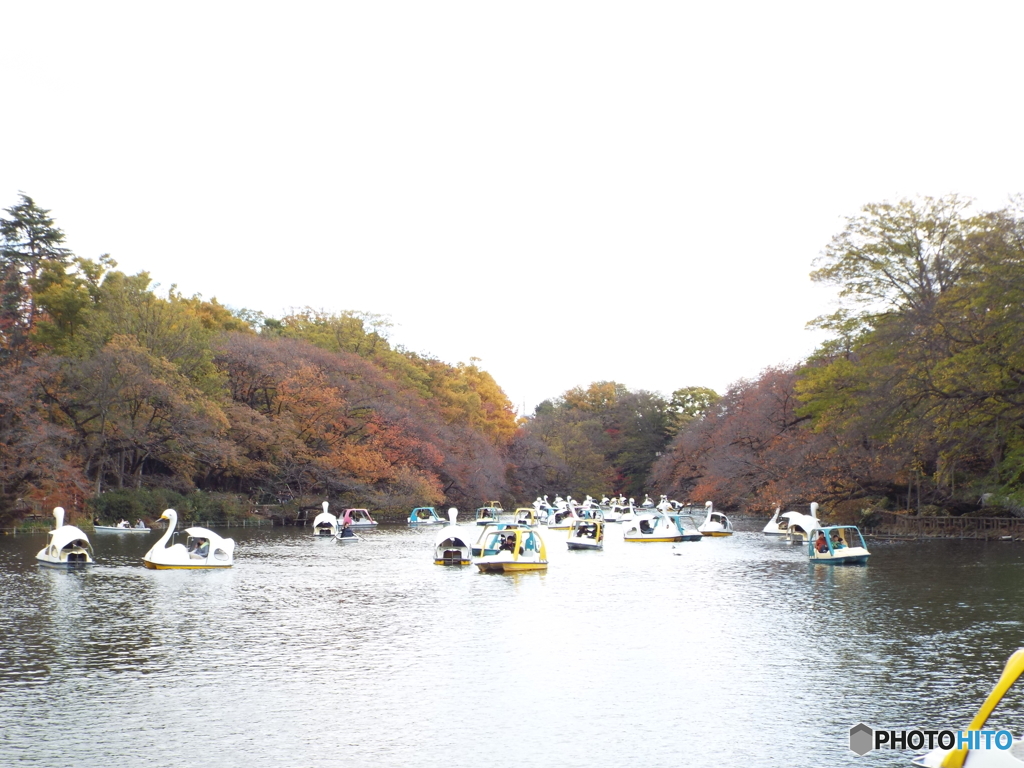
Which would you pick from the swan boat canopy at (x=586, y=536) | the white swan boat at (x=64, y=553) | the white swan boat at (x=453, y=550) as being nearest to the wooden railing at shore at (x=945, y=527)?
the swan boat canopy at (x=586, y=536)

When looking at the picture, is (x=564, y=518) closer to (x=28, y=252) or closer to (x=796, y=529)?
(x=796, y=529)

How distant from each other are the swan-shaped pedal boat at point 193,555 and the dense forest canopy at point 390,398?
18.6 m

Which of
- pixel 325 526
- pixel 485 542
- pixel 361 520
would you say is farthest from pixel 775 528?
pixel 361 520

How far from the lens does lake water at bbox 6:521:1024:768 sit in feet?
41.9

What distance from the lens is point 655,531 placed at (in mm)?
53656

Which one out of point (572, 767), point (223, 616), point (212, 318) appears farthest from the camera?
point (212, 318)

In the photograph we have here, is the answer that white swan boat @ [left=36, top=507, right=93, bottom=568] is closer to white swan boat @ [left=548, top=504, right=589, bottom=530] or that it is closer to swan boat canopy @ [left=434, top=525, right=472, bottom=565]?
swan boat canopy @ [left=434, top=525, right=472, bottom=565]

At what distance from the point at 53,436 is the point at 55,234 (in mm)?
26062

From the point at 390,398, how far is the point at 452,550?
141ft

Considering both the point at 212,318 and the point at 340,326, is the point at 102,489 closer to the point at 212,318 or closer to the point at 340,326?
the point at 212,318

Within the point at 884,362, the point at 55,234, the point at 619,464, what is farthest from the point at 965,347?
the point at 619,464

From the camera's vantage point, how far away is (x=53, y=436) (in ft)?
169

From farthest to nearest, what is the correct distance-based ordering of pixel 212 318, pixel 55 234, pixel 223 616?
pixel 212 318
pixel 55 234
pixel 223 616

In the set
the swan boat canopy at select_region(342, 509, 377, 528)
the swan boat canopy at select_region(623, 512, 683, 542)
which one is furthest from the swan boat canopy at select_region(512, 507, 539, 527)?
the swan boat canopy at select_region(342, 509, 377, 528)
